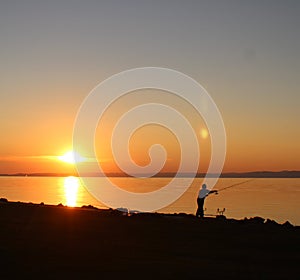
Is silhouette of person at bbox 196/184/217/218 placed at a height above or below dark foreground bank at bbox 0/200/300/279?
above

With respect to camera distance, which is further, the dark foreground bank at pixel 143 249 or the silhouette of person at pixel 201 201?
the silhouette of person at pixel 201 201

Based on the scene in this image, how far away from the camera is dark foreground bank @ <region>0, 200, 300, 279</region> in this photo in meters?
11.7

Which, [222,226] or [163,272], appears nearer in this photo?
[163,272]

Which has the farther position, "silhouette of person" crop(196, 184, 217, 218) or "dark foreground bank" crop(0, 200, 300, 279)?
"silhouette of person" crop(196, 184, 217, 218)

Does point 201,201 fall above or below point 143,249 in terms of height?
above

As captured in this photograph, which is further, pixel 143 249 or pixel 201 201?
pixel 201 201

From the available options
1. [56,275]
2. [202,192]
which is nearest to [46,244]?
[56,275]

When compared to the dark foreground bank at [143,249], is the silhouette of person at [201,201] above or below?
above

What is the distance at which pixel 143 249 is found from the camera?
1491 centimetres

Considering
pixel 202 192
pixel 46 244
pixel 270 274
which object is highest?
pixel 202 192

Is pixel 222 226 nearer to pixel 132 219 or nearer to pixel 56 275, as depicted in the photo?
pixel 132 219

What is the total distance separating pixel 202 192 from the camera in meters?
27.5

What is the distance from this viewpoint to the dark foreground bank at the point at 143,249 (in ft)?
38.5

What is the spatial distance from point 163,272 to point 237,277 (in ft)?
5.82
